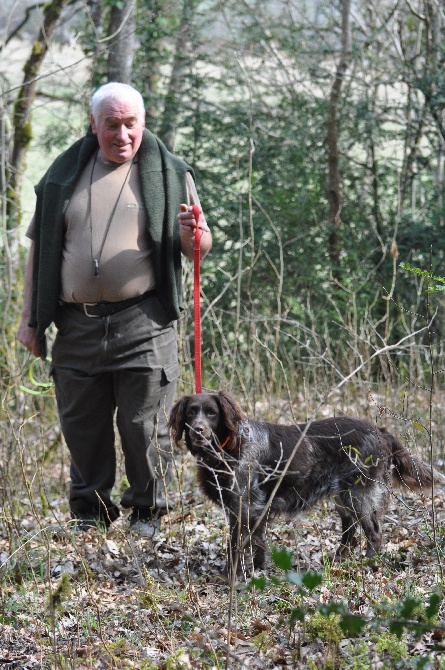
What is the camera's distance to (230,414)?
4.80 m

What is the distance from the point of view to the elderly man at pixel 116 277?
204 inches

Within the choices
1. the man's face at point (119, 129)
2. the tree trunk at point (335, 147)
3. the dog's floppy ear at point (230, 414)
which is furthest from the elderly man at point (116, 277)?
the tree trunk at point (335, 147)

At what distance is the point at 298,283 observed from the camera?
1072 cm

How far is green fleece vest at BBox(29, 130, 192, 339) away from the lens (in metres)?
5.22

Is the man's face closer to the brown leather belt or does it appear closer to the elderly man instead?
the elderly man

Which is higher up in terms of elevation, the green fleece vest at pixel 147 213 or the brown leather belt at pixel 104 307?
the green fleece vest at pixel 147 213

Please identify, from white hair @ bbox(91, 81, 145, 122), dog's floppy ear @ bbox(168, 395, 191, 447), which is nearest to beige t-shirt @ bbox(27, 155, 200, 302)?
white hair @ bbox(91, 81, 145, 122)

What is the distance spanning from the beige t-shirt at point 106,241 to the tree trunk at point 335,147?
5309mm

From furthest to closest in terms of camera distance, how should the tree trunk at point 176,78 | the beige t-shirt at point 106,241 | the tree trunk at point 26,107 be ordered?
the tree trunk at point 176,78 → the tree trunk at point 26,107 → the beige t-shirt at point 106,241

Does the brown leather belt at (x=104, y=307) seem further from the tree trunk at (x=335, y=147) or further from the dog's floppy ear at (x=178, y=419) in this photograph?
the tree trunk at (x=335, y=147)

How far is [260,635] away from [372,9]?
9.92 m

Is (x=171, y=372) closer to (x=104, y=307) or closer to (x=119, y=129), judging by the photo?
(x=104, y=307)

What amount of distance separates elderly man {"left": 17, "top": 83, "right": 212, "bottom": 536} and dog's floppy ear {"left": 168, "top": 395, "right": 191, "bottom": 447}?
0.30 m

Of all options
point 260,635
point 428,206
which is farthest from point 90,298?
point 428,206
